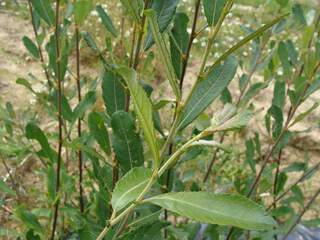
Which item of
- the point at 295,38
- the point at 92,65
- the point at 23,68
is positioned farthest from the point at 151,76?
the point at 295,38

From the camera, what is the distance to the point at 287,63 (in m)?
1.83

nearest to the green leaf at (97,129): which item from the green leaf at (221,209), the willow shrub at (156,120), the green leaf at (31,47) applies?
the willow shrub at (156,120)

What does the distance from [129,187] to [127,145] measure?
26 cm

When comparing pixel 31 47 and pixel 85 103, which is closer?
pixel 85 103

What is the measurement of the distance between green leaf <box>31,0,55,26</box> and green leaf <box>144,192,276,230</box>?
0.83 m

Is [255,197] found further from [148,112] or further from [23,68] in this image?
[23,68]

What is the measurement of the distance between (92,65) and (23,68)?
2.16 ft

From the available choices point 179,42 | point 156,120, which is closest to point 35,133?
point 156,120

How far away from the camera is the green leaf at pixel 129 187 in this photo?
857 millimetres

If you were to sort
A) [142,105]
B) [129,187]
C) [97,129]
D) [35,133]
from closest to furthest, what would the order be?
[142,105], [129,187], [97,129], [35,133]

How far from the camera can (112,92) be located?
1.23 meters

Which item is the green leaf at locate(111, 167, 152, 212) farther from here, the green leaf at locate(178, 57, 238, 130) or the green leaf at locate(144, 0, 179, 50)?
the green leaf at locate(144, 0, 179, 50)

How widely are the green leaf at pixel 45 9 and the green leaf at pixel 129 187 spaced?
73 cm

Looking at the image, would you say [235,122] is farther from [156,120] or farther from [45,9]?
[45,9]
